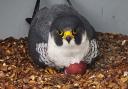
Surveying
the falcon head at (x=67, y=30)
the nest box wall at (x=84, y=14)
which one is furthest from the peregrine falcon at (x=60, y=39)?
the nest box wall at (x=84, y=14)

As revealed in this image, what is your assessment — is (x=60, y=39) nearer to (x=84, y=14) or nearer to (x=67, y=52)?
(x=67, y=52)

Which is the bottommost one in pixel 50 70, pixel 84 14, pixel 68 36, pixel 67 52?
pixel 50 70

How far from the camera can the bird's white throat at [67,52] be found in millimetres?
3311

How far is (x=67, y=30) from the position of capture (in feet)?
10.5

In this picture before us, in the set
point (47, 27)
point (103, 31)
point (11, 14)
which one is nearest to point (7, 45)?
point (11, 14)

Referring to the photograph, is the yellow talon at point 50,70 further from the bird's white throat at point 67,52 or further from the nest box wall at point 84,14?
the nest box wall at point 84,14

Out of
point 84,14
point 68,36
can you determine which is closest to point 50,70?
point 68,36

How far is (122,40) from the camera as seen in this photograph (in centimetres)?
399

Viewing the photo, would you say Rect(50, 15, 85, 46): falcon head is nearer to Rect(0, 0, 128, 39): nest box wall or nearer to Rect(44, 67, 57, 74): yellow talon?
Rect(44, 67, 57, 74): yellow talon

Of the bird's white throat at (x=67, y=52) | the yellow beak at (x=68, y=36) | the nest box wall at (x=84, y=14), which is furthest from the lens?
the nest box wall at (x=84, y=14)

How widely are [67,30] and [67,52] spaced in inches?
8.1

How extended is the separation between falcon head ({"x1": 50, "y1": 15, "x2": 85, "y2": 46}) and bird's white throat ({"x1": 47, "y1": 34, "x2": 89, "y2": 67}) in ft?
0.10

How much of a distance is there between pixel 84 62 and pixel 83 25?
285 mm

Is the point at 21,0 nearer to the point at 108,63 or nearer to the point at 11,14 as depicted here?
the point at 11,14
